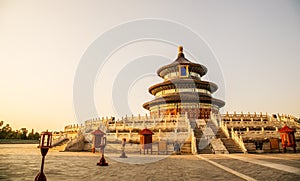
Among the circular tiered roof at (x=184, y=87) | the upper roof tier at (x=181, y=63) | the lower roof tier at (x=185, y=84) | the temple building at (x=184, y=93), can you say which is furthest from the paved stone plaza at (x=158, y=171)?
the upper roof tier at (x=181, y=63)

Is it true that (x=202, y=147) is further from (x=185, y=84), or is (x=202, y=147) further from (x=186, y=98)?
(x=185, y=84)

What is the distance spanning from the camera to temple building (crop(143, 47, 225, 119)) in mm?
33062

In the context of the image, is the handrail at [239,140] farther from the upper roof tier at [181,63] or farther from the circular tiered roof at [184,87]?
the upper roof tier at [181,63]

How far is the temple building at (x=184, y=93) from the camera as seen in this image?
3306 centimetres

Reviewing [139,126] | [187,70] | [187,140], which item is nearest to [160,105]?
[187,70]

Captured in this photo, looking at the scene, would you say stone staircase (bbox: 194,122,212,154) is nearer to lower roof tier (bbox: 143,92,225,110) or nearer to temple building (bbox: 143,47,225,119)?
temple building (bbox: 143,47,225,119)

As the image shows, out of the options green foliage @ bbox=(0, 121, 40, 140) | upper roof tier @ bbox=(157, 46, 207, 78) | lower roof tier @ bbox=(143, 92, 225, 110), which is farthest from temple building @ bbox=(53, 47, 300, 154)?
green foliage @ bbox=(0, 121, 40, 140)

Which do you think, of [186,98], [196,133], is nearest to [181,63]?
[186,98]

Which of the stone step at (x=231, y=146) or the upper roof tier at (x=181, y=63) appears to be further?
the upper roof tier at (x=181, y=63)

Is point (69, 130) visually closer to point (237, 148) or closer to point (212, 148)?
point (212, 148)

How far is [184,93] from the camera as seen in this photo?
34.4 metres

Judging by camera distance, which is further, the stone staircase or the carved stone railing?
the stone staircase

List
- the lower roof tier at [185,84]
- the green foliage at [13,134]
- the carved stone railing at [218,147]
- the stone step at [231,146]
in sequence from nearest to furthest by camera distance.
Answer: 1. the carved stone railing at [218,147]
2. the stone step at [231,146]
3. the lower roof tier at [185,84]
4. the green foliage at [13,134]

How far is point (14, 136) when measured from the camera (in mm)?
63969
